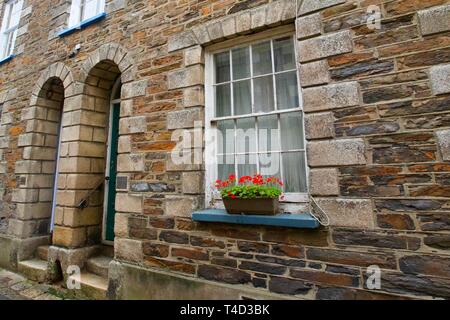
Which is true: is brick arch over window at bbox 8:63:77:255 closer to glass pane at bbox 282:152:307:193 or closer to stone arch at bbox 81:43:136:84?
stone arch at bbox 81:43:136:84

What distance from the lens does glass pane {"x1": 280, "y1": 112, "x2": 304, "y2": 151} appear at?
110 inches

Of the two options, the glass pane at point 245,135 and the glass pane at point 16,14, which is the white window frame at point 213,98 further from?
the glass pane at point 16,14

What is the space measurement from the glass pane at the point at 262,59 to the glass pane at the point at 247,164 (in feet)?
3.35

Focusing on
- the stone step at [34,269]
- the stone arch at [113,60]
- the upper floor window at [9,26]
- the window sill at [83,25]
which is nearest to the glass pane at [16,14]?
the upper floor window at [9,26]

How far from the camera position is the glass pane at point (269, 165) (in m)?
2.86

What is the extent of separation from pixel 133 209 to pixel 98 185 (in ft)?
4.91

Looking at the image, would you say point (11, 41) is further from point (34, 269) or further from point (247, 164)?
point (247, 164)

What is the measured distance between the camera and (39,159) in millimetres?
5074

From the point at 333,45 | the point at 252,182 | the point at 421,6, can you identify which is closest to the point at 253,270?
the point at 252,182

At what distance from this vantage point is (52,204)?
17.2 feet

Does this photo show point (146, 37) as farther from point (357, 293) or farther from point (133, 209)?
point (357, 293)

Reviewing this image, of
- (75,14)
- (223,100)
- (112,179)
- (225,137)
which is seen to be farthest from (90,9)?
(225,137)

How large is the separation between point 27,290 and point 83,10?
518 centimetres

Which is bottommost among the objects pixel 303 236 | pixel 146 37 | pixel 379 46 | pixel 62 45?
pixel 303 236
